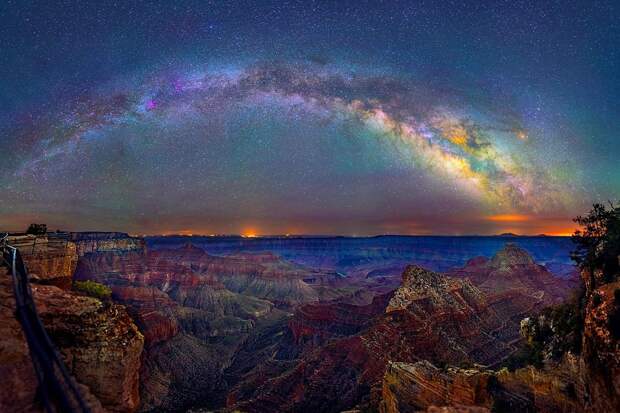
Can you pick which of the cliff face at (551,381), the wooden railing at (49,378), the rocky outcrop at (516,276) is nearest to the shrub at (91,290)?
the wooden railing at (49,378)

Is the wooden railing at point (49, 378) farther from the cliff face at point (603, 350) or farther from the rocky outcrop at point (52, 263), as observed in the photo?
the cliff face at point (603, 350)

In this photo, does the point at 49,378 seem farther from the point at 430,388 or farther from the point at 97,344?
the point at 430,388

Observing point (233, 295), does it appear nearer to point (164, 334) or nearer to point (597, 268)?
point (164, 334)

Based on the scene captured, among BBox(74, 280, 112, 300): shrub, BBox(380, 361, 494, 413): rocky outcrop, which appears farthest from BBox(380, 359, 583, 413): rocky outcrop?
BBox(74, 280, 112, 300): shrub

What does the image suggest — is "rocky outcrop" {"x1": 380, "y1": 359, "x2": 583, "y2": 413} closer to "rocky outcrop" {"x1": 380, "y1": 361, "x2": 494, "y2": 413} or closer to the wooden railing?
"rocky outcrop" {"x1": 380, "y1": 361, "x2": 494, "y2": 413}

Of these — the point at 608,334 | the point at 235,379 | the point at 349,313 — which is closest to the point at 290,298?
the point at 349,313

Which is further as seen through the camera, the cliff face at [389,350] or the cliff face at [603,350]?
the cliff face at [389,350]

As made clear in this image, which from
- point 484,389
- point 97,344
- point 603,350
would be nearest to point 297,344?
point 484,389

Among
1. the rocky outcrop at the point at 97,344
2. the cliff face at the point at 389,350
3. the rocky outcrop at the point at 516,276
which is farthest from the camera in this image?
the rocky outcrop at the point at 516,276
